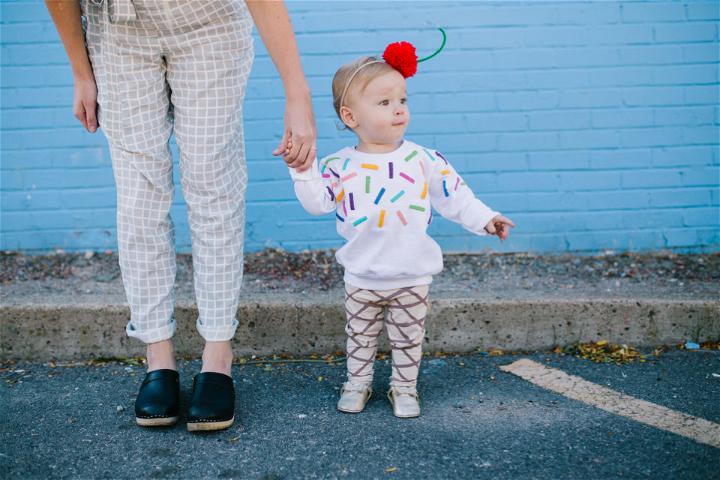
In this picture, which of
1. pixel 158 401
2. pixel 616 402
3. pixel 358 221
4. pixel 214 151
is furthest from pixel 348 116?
pixel 616 402

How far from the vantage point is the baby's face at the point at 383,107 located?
252 cm

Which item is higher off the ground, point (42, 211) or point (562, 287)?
point (42, 211)

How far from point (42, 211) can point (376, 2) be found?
6.66 feet

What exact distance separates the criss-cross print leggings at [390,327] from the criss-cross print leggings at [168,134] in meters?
0.43

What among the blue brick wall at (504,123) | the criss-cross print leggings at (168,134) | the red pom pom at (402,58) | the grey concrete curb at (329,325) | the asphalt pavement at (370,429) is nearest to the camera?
the asphalt pavement at (370,429)

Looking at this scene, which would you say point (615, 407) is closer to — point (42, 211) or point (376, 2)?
point (376, 2)

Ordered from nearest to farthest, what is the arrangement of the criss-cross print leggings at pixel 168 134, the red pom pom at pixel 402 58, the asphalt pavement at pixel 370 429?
the asphalt pavement at pixel 370 429, the criss-cross print leggings at pixel 168 134, the red pom pom at pixel 402 58

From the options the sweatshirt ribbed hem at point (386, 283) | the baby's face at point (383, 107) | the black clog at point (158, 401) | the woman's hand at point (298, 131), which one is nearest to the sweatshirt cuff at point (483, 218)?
the sweatshirt ribbed hem at point (386, 283)

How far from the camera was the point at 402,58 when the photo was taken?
250 cm

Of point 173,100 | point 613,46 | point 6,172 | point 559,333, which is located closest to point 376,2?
point 613,46

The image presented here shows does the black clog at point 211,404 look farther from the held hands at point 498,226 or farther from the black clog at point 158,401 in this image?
the held hands at point 498,226

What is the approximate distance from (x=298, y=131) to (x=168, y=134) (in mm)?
527

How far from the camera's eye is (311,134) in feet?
7.61

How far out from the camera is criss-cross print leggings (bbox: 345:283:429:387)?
261 centimetres
